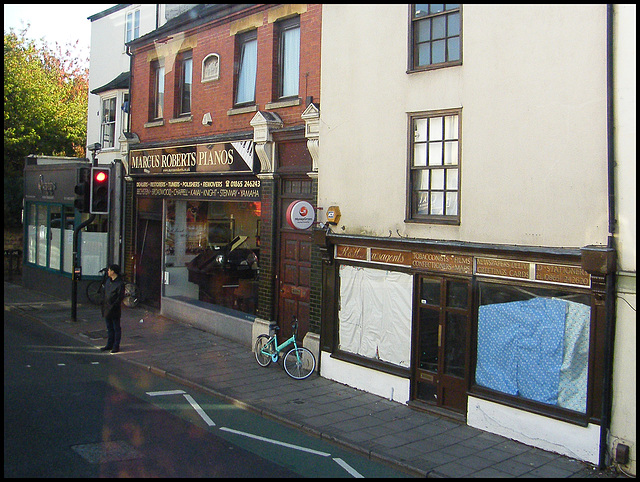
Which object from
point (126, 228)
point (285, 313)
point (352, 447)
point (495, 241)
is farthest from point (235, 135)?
point (352, 447)

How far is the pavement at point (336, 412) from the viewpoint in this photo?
7723 mm

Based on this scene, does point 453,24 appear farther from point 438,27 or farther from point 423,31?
point 423,31

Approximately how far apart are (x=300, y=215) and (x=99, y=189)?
662 cm

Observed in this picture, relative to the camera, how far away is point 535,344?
8.50 m

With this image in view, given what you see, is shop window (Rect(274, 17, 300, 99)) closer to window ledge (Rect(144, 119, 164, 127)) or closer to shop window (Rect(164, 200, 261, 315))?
shop window (Rect(164, 200, 261, 315))

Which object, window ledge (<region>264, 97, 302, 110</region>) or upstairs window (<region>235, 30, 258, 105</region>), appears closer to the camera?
window ledge (<region>264, 97, 302, 110</region>)

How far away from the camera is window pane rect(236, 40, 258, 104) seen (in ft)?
47.3

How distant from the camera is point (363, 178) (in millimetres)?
11008

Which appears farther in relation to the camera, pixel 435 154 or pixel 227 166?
pixel 227 166

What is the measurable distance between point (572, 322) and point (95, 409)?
→ 269 inches

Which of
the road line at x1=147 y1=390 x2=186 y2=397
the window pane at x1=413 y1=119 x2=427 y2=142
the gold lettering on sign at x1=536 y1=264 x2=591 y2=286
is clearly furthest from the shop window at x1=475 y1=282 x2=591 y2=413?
the road line at x1=147 y1=390 x2=186 y2=397

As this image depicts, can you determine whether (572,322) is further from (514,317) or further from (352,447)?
(352,447)

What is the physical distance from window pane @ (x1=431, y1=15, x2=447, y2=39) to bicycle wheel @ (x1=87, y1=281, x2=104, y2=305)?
12857 millimetres

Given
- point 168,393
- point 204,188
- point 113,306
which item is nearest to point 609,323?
point 168,393
